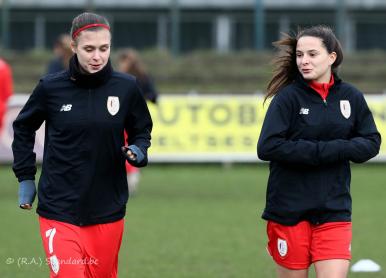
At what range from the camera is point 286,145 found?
6156 millimetres

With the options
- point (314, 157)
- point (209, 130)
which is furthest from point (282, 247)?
point (209, 130)

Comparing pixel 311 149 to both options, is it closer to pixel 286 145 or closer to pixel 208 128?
pixel 286 145

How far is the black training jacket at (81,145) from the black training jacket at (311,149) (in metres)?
0.79

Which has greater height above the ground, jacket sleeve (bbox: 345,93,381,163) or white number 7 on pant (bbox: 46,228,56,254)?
jacket sleeve (bbox: 345,93,381,163)

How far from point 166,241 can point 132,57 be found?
4169 mm

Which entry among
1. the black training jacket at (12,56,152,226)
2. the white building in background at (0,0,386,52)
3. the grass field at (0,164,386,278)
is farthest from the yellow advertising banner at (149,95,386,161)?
the black training jacket at (12,56,152,226)

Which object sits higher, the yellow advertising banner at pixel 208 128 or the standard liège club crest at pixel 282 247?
the standard liège club crest at pixel 282 247

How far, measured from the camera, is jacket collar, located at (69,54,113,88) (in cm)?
612

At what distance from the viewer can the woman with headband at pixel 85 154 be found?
20.0ft

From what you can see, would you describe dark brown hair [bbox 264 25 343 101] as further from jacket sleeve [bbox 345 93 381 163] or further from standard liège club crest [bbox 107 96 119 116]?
standard liège club crest [bbox 107 96 119 116]

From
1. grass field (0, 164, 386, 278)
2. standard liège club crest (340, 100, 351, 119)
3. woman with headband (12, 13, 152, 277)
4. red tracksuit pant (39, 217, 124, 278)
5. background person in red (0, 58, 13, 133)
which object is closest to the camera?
red tracksuit pant (39, 217, 124, 278)

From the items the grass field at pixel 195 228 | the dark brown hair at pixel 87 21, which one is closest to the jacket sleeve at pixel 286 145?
the dark brown hair at pixel 87 21

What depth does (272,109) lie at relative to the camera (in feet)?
20.6

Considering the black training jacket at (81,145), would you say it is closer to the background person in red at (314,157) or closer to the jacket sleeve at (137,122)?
the jacket sleeve at (137,122)
